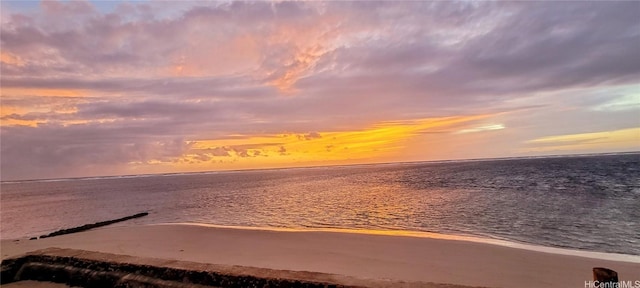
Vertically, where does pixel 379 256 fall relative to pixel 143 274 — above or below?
→ below

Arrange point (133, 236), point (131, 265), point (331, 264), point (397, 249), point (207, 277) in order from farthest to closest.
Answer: point (133, 236) < point (397, 249) < point (331, 264) < point (131, 265) < point (207, 277)

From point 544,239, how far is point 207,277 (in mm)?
16956

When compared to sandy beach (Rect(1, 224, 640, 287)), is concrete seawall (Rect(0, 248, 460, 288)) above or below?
above

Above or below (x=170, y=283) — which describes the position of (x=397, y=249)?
below

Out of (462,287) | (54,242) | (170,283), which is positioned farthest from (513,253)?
(54,242)

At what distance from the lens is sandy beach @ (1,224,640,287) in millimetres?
10702

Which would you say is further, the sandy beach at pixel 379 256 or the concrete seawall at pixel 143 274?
the sandy beach at pixel 379 256

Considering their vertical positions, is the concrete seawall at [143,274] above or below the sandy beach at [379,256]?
above

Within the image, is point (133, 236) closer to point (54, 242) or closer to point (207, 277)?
point (54, 242)

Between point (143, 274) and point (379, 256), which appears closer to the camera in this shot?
point (143, 274)

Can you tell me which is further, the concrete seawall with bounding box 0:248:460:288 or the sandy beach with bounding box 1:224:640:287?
the sandy beach with bounding box 1:224:640:287

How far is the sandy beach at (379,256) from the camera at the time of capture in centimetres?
1070

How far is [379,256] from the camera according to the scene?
13.5m

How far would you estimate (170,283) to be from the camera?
22.8 ft
